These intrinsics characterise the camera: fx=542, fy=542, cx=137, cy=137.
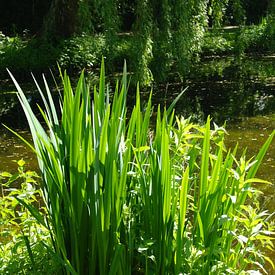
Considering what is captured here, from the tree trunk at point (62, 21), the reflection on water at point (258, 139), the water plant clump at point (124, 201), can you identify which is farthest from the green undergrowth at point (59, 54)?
the water plant clump at point (124, 201)

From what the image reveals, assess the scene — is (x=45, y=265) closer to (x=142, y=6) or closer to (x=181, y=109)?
(x=142, y=6)

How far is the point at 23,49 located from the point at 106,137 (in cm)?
932

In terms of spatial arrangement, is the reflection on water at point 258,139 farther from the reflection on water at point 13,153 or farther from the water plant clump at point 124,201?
the water plant clump at point 124,201

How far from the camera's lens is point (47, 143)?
1798 mm

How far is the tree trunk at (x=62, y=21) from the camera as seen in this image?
10781mm

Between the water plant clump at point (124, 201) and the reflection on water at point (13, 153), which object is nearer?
the water plant clump at point (124, 201)

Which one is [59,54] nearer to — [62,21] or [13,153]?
[62,21]

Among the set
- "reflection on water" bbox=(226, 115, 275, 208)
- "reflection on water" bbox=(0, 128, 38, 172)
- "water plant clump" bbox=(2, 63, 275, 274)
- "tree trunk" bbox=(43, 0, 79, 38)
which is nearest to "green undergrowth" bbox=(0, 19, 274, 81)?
"tree trunk" bbox=(43, 0, 79, 38)

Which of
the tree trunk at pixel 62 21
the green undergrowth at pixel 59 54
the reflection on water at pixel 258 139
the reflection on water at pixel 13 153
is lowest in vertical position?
the reflection on water at pixel 258 139

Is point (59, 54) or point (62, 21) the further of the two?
point (62, 21)

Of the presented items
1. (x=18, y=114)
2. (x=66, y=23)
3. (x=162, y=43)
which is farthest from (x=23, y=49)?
(x=162, y=43)

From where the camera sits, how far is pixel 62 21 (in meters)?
11.6

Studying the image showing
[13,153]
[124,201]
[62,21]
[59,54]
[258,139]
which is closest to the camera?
[124,201]

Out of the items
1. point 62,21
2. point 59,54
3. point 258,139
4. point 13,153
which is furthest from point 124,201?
point 62,21
